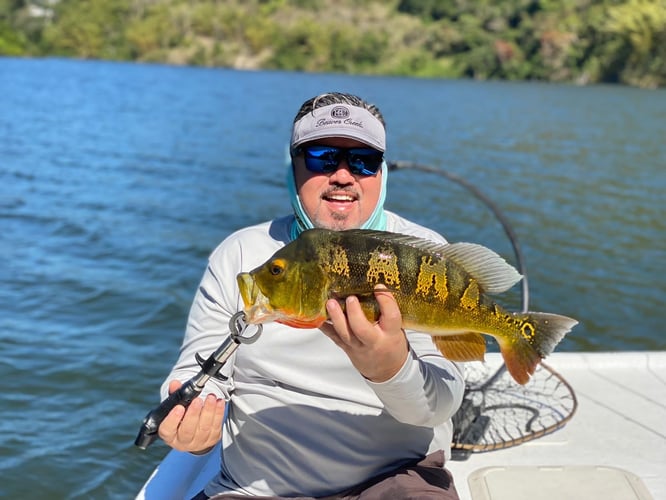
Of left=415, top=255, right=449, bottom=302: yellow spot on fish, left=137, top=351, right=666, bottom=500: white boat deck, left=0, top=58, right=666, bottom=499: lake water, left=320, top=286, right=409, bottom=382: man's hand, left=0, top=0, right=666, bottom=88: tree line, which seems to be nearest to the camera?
left=320, top=286, right=409, bottom=382: man's hand

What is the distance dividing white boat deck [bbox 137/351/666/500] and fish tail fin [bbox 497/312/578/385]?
1.56 metres

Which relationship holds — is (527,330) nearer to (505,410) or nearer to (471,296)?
(471,296)

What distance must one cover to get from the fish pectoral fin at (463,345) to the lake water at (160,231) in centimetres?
322

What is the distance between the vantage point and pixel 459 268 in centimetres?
244

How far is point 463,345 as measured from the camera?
256 cm

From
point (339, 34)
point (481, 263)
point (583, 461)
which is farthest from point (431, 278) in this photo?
point (339, 34)

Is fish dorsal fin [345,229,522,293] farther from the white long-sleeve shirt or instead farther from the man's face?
the man's face

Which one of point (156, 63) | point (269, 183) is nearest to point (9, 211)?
point (269, 183)

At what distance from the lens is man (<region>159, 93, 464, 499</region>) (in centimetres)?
293

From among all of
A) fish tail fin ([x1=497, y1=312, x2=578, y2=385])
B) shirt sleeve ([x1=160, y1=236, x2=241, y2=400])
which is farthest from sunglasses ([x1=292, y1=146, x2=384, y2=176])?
fish tail fin ([x1=497, y1=312, x2=578, y2=385])

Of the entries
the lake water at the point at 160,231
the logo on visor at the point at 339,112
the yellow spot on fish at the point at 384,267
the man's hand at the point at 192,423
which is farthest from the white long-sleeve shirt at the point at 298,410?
the lake water at the point at 160,231

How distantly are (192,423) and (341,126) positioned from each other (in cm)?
130

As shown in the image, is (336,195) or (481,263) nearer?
(481,263)

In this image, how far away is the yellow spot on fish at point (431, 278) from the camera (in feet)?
7.72
